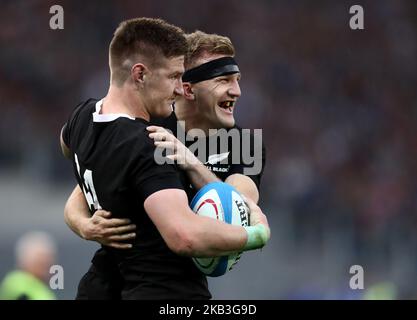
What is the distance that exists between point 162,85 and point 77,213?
2.84 ft

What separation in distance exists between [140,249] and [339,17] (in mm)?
8620

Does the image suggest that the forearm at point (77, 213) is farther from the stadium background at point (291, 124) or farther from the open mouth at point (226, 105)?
the stadium background at point (291, 124)

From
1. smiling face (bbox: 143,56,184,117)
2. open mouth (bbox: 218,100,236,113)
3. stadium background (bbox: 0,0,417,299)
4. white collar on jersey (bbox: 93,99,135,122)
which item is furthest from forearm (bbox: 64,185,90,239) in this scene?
stadium background (bbox: 0,0,417,299)

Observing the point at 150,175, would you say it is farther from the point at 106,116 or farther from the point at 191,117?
the point at 191,117

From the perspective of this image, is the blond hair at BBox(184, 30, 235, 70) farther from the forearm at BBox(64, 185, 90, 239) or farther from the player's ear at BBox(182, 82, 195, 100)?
the forearm at BBox(64, 185, 90, 239)

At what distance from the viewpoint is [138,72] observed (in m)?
3.93

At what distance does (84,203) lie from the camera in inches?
172

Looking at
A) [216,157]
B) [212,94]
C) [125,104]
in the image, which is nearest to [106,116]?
[125,104]

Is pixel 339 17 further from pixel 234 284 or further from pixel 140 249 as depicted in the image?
pixel 140 249

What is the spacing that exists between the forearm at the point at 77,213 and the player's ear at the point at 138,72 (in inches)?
30.5

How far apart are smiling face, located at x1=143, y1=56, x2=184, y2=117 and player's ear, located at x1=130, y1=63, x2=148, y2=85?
0.6 inches

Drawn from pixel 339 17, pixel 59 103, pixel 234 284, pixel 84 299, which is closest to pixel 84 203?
pixel 84 299

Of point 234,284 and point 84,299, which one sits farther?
point 234,284
